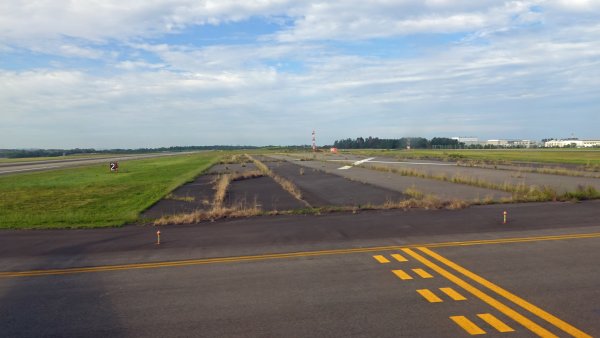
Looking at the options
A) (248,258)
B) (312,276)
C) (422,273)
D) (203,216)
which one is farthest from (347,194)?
(312,276)

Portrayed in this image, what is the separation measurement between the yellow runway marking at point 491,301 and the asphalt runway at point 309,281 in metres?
0.02

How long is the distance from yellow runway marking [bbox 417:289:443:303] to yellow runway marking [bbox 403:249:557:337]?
0.64m

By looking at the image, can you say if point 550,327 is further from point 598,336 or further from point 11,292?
point 11,292

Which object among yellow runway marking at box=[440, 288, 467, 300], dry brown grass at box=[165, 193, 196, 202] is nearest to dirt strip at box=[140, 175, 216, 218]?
dry brown grass at box=[165, 193, 196, 202]

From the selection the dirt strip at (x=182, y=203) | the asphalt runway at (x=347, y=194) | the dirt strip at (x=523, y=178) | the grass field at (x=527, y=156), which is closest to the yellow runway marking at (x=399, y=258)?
the asphalt runway at (x=347, y=194)

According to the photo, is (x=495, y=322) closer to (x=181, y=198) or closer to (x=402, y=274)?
(x=402, y=274)

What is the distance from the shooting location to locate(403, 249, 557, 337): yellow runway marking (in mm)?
5523

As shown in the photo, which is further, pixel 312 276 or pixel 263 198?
pixel 263 198

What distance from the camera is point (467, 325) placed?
571 cm

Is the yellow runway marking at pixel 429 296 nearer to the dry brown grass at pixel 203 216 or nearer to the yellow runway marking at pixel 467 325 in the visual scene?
the yellow runway marking at pixel 467 325

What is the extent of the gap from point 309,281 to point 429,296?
6.87ft

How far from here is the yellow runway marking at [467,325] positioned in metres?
5.51

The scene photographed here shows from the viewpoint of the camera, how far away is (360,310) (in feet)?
20.6

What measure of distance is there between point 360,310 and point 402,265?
2.67m
